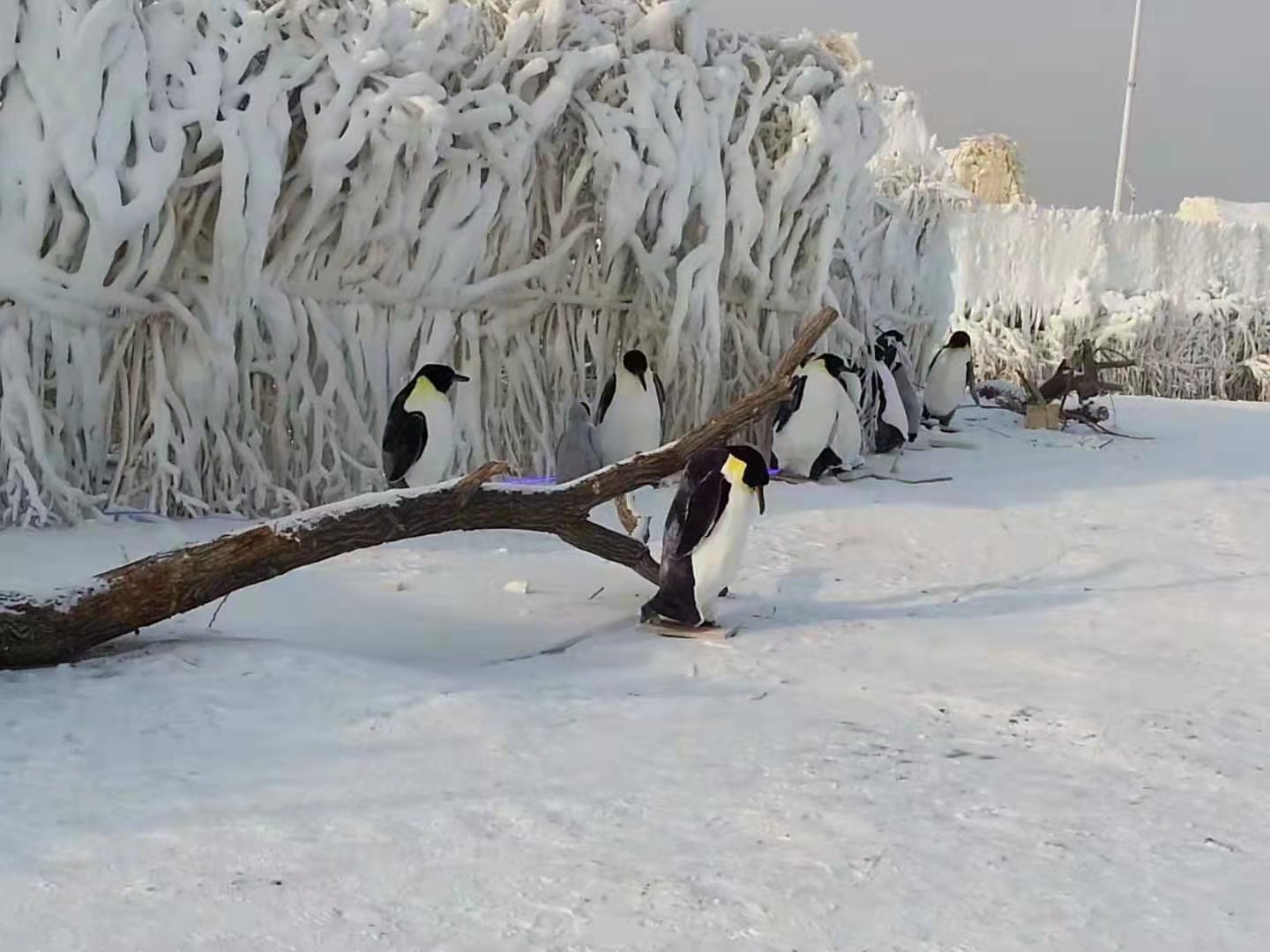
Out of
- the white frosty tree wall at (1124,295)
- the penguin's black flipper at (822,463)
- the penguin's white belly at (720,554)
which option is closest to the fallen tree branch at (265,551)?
the penguin's white belly at (720,554)

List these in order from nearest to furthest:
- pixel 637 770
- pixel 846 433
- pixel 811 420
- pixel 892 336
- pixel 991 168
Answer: pixel 637 770 < pixel 811 420 < pixel 846 433 < pixel 892 336 < pixel 991 168

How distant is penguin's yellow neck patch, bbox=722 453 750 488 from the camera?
3.58 metres

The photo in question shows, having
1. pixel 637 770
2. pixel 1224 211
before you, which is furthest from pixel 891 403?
pixel 1224 211

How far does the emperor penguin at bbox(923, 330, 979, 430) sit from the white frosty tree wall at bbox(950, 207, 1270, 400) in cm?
748

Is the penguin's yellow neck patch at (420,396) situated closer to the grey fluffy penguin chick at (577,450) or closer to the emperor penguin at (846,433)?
the grey fluffy penguin chick at (577,450)

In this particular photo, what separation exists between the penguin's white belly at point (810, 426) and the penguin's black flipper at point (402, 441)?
2.16 m

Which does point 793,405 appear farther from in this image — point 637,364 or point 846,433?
point 637,364

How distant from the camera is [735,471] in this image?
3594mm

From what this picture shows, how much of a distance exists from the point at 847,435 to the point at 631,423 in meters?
1.41

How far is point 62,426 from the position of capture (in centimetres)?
479

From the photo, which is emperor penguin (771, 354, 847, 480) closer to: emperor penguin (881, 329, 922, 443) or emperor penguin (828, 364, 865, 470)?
emperor penguin (828, 364, 865, 470)

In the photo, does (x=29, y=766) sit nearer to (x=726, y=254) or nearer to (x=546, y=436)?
(x=546, y=436)

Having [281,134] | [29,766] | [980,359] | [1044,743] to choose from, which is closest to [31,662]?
[29,766]

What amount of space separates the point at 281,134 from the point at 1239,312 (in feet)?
50.6
